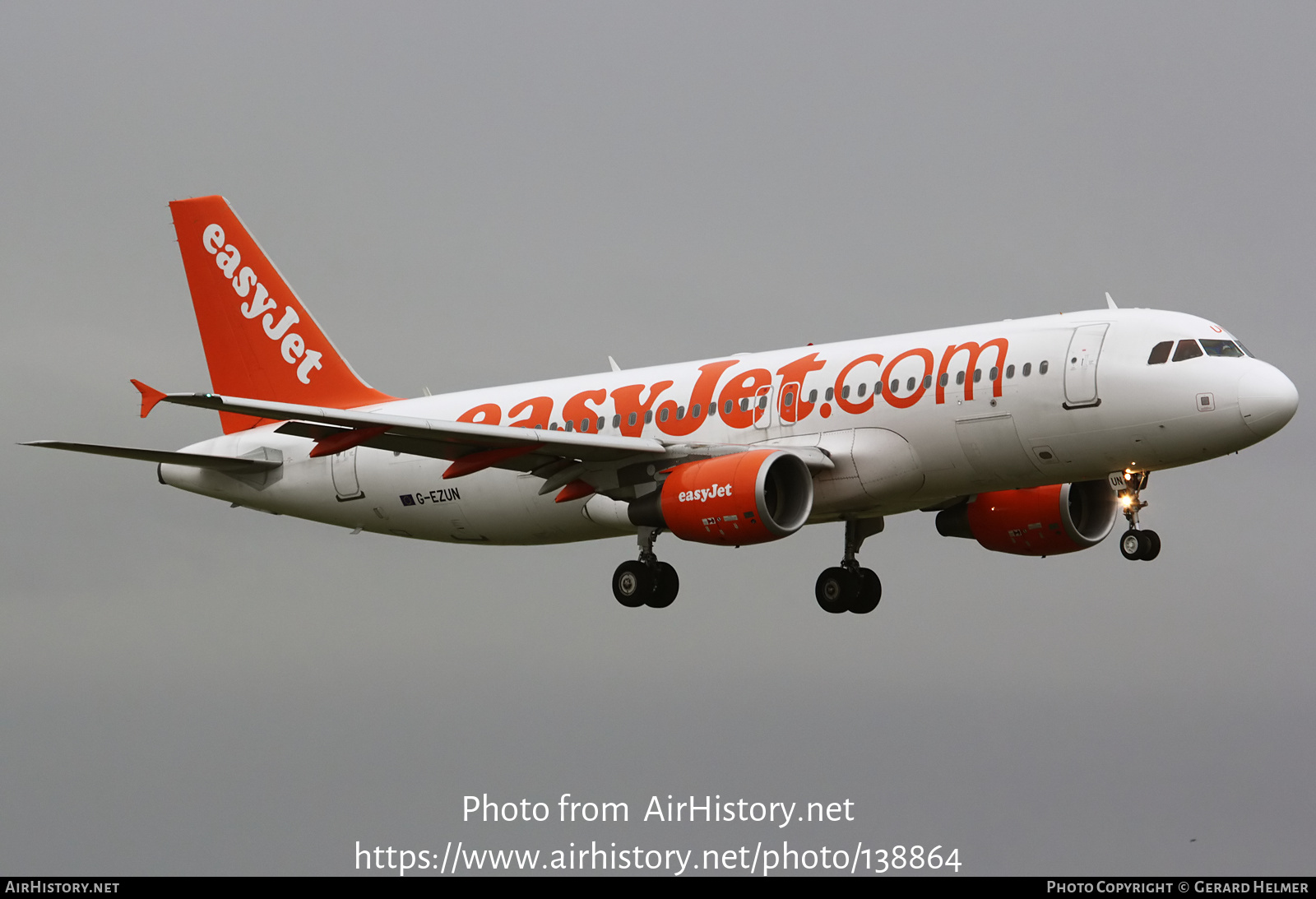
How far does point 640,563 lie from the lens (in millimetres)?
40281

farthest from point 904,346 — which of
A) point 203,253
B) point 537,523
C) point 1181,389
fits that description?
point 203,253

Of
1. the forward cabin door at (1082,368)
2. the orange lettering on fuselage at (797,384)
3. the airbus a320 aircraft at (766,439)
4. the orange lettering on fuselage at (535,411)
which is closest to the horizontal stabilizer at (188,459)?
the airbus a320 aircraft at (766,439)

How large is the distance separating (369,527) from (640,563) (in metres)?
8.10

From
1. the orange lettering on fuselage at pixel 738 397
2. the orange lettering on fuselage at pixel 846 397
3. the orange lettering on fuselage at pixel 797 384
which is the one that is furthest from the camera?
the orange lettering on fuselage at pixel 797 384

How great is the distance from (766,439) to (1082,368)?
6817 millimetres

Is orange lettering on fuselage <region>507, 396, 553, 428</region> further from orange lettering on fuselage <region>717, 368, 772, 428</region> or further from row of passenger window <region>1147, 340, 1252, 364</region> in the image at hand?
row of passenger window <region>1147, 340, 1252, 364</region>

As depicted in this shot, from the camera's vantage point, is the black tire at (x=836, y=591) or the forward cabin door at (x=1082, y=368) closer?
the forward cabin door at (x=1082, y=368)

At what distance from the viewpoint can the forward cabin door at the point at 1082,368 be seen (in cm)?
3519

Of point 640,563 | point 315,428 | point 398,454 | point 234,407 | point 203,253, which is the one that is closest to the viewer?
point 234,407

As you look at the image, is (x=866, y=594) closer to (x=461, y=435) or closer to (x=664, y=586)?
(x=664, y=586)

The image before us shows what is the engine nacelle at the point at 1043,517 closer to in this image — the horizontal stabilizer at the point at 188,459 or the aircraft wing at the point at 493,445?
the aircraft wing at the point at 493,445

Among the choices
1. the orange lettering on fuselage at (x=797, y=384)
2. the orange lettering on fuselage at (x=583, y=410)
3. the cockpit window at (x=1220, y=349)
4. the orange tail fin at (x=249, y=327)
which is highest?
the orange tail fin at (x=249, y=327)

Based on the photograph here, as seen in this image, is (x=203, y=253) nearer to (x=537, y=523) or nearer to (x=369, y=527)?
(x=369, y=527)

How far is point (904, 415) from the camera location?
121 feet
